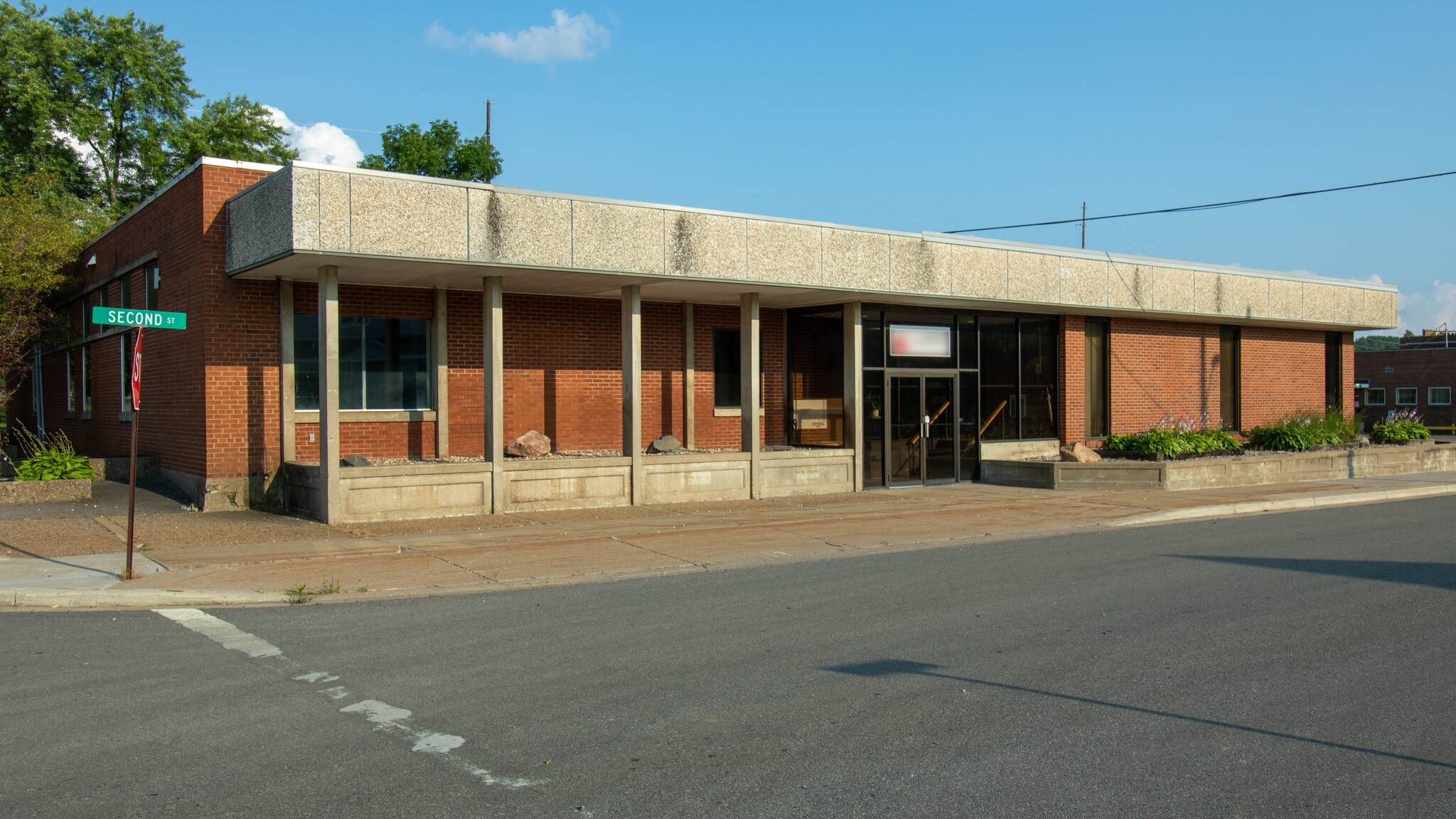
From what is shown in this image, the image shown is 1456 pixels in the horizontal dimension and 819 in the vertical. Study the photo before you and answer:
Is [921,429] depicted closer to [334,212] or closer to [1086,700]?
[334,212]

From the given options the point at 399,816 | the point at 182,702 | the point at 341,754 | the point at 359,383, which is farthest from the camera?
the point at 359,383

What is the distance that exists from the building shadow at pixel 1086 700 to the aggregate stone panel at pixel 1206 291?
2107 centimetres

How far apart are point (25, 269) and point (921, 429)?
1831 cm

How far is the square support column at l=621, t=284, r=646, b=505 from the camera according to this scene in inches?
688

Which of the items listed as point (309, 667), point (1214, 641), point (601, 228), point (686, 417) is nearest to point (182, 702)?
point (309, 667)

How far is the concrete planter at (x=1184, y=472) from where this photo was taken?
21.4 m

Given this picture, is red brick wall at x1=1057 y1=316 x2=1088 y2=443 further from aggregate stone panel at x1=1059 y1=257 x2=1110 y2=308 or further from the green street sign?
the green street sign

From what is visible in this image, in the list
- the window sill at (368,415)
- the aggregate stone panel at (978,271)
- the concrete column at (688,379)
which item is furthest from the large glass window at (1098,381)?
the window sill at (368,415)

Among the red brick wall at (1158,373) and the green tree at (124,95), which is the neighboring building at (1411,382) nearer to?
the red brick wall at (1158,373)

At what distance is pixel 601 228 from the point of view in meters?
16.3

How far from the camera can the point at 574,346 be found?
19453mm

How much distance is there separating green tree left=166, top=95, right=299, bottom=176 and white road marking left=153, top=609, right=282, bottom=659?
116 feet

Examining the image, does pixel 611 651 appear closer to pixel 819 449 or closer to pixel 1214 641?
pixel 1214 641

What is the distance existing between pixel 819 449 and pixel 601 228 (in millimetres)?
6389
